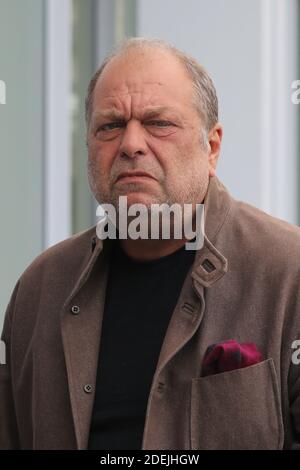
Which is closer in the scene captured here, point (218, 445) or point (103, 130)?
point (218, 445)

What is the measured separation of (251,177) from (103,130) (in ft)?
7.66

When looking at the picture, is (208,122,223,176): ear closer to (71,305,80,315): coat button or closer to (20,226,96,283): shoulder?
(20,226,96,283): shoulder

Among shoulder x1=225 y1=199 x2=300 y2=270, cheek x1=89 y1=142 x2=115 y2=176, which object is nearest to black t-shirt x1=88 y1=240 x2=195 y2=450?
shoulder x1=225 y1=199 x2=300 y2=270

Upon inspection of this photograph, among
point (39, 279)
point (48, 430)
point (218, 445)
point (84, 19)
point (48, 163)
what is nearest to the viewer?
point (218, 445)

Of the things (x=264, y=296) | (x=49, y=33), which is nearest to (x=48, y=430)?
(x=264, y=296)

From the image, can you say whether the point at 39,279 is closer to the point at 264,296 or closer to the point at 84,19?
the point at 264,296

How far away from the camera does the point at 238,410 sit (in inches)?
94.5

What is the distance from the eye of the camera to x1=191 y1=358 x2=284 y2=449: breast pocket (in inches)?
94.0

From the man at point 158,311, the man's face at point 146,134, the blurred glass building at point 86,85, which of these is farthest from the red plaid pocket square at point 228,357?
the blurred glass building at point 86,85

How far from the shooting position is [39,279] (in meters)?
2.85

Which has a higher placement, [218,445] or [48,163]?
[48,163]

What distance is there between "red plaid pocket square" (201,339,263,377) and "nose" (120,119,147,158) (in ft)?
1.64

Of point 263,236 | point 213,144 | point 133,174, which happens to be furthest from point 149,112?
point 263,236

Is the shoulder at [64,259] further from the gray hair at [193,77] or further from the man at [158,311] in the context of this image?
the gray hair at [193,77]
